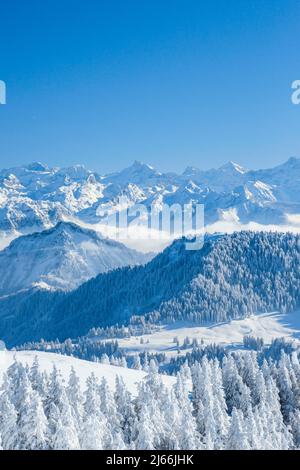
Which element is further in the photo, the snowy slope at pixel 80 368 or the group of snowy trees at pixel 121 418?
the snowy slope at pixel 80 368

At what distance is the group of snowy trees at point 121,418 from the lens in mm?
68062

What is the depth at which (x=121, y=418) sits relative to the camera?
84375 millimetres

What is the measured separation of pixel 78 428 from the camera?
74938 millimetres

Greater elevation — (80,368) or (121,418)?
(121,418)

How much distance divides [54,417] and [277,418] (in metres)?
45.8

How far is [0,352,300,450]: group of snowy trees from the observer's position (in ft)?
223

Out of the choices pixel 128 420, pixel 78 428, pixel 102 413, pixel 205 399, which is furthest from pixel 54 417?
pixel 205 399

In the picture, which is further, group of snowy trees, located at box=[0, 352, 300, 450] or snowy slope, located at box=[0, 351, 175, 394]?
snowy slope, located at box=[0, 351, 175, 394]

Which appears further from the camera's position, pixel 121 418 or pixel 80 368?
pixel 80 368
